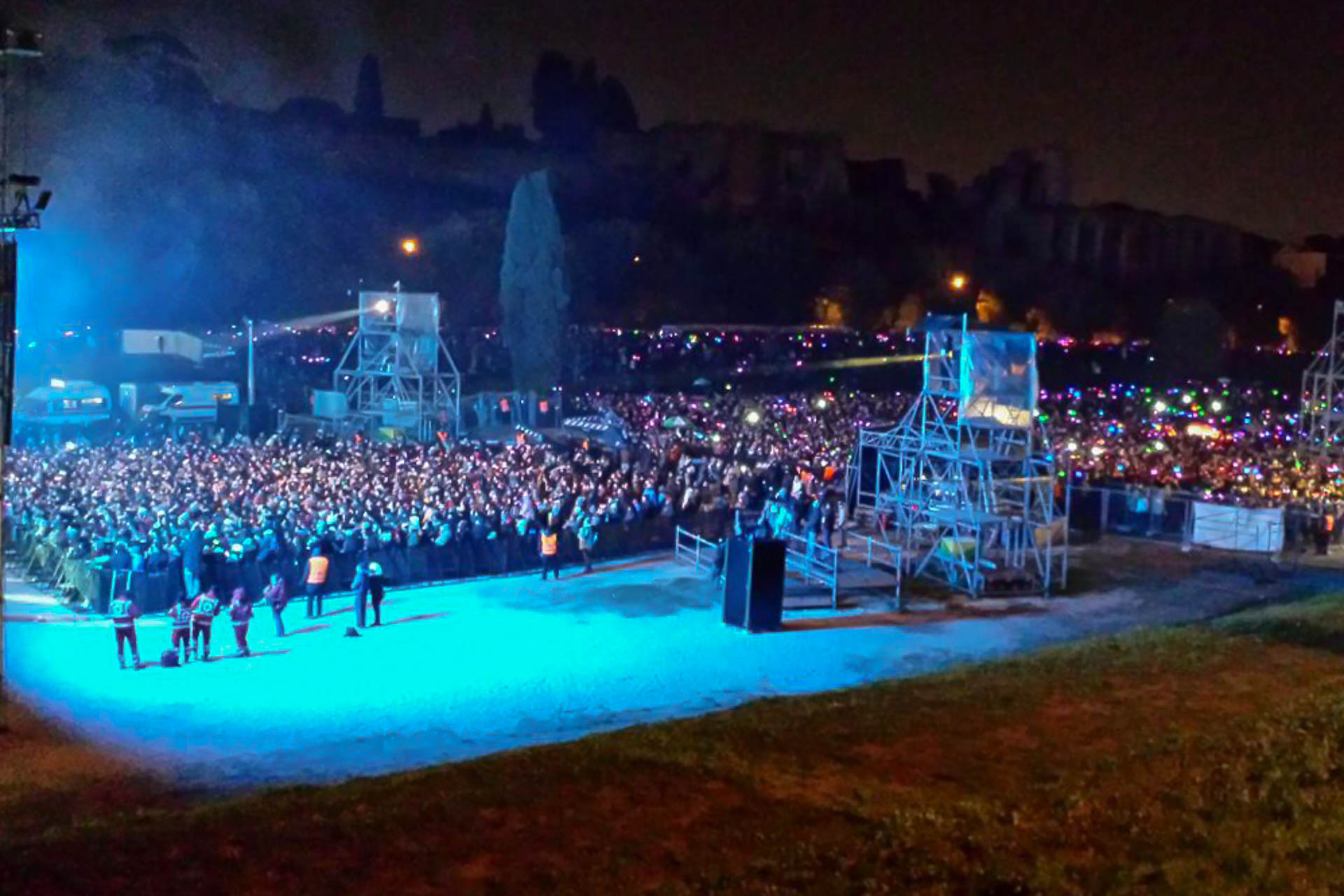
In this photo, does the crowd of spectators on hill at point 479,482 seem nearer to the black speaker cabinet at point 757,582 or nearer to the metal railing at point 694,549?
the metal railing at point 694,549

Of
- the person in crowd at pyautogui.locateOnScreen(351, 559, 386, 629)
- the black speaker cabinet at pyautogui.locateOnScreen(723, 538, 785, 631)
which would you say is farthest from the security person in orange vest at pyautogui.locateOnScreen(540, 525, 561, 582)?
the black speaker cabinet at pyautogui.locateOnScreen(723, 538, 785, 631)

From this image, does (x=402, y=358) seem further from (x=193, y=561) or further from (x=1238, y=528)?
(x=1238, y=528)

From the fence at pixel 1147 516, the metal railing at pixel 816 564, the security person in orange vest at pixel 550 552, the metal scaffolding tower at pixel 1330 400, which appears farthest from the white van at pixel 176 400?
the metal scaffolding tower at pixel 1330 400

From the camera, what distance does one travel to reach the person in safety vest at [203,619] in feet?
50.0

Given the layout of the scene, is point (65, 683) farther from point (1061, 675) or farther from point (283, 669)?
point (1061, 675)

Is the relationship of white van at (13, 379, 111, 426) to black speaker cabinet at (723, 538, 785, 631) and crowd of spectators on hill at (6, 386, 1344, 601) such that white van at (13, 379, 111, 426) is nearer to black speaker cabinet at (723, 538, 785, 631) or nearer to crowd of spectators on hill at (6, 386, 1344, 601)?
crowd of spectators on hill at (6, 386, 1344, 601)

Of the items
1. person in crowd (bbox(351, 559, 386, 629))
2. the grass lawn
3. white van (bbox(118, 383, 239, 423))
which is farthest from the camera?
white van (bbox(118, 383, 239, 423))

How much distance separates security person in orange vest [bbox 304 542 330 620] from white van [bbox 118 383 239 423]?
2208 centimetres

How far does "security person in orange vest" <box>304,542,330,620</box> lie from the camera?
1756cm

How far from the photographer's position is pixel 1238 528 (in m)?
25.5

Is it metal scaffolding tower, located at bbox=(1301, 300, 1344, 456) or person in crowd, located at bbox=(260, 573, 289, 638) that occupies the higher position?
metal scaffolding tower, located at bbox=(1301, 300, 1344, 456)

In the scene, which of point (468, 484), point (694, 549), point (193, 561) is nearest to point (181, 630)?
point (193, 561)

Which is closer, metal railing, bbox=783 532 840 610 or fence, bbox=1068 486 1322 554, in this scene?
metal railing, bbox=783 532 840 610

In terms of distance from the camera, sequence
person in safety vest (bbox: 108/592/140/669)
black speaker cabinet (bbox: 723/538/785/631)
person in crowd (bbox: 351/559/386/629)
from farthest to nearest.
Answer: black speaker cabinet (bbox: 723/538/785/631) < person in crowd (bbox: 351/559/386/629) < person in safety vest (bbox: 108/592/140/669)
